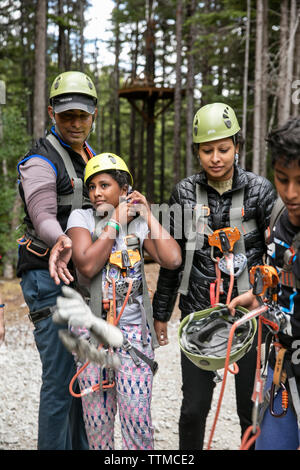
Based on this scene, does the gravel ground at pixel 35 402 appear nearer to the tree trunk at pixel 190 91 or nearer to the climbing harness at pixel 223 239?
the climbing harness at pixel 223 239

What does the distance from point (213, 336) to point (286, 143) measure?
48.4 inches

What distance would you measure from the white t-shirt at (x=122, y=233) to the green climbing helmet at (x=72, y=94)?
84 centimetres

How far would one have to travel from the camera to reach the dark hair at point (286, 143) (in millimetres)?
1938

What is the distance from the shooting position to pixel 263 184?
3.09 m

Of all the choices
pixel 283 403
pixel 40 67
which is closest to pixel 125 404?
pixel 283 403

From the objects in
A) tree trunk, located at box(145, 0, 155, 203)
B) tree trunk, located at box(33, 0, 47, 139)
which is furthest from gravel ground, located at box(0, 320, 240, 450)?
tree trunk, located at box(145, 0, 155, 203)

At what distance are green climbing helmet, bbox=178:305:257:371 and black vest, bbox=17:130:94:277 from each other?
128 cm

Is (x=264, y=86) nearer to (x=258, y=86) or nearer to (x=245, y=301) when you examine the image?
(x=258, y=86)

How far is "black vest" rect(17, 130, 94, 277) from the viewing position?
307 cm

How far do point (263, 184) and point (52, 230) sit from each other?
5.30ft

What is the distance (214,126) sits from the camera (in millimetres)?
2914

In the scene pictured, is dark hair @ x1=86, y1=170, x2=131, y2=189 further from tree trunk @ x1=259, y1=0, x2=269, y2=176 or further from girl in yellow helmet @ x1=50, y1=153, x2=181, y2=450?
tree trunk @ x1=259, y1=0, x2=269, y2=176

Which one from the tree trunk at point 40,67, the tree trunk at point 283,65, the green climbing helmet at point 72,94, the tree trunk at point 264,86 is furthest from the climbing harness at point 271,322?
the tree trunk at point 264,86

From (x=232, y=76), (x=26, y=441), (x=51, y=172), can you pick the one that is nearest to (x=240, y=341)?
(x=51, y=172)
